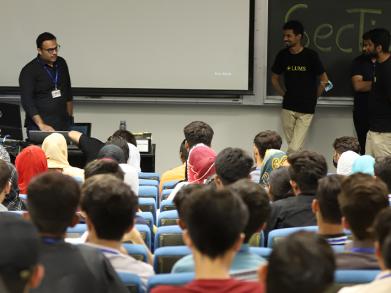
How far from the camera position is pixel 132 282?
245 centimetres

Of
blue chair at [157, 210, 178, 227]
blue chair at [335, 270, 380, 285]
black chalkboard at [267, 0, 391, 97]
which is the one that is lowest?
blue chair at [157, 210, 178, 227]

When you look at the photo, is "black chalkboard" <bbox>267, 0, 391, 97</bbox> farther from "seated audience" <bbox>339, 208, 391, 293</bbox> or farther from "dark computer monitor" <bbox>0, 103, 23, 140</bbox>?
"seated audience" <bbox>339, 208, 391, 293</bbox>

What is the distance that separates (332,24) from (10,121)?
3447mm

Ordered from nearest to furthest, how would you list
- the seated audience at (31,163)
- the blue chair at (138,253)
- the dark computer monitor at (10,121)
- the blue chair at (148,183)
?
the blue chair at (138,253)
the seated audience at (31,163)
the blue chair at (148,183)
the dark computer monitor at (10,121)

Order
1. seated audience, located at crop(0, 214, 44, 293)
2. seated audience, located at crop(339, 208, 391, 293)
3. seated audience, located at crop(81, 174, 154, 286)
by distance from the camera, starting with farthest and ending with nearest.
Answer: seated audience, located at crop(81, 174, 154, 286), seated audience, located at crop(339, 208, 391, 293), seated audience, located at crop(0, 214, 44, 293)

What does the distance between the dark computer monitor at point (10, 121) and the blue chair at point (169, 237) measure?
364 centimetres

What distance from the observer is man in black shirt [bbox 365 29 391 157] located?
264 inches

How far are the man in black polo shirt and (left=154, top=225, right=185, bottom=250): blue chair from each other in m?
3.65

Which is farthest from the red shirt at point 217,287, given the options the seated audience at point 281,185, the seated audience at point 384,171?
the seated audience at point 384,171

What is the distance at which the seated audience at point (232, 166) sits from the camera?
3.87m

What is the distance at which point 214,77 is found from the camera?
308 inches

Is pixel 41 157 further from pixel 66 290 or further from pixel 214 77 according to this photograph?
pixel 214 77

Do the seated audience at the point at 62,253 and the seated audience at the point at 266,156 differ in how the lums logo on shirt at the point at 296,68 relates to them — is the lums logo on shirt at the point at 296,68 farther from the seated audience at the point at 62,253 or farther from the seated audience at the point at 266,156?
the seated audience at the point at 62,253

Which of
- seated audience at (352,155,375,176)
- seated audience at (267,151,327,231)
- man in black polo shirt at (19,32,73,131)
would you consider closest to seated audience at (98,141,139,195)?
seated audience at (267,151,327,231)
